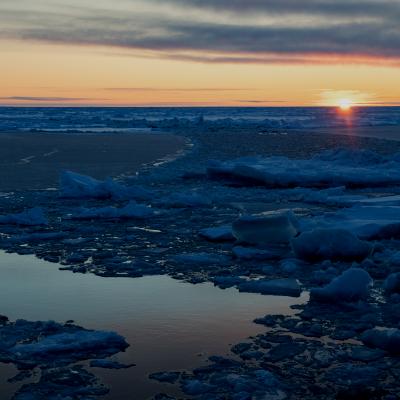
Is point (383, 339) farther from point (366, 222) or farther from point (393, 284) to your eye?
point (366, 222)

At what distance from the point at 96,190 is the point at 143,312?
22.1 ft

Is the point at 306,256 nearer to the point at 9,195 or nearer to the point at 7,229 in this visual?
the point at 7,229

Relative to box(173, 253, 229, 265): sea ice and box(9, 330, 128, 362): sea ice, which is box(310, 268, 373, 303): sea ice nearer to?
box(173, 253, 229, 265): sea ice

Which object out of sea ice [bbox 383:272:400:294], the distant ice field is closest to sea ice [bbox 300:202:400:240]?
sea ice [bbox 383:272:400:294]

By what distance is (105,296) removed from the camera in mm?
5668

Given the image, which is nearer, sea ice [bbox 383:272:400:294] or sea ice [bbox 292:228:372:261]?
sea ice [bbox 383:272:400:294]

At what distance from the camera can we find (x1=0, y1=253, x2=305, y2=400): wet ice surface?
4.24 meters

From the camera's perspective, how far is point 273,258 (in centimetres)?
707

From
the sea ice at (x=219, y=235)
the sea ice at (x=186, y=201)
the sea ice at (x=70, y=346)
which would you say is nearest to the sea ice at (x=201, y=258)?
the sea ice at (x=219, y=235)

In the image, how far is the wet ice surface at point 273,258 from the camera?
4086mm

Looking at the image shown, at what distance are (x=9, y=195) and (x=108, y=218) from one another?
10.3 ft

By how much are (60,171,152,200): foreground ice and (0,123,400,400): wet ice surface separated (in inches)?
3.6

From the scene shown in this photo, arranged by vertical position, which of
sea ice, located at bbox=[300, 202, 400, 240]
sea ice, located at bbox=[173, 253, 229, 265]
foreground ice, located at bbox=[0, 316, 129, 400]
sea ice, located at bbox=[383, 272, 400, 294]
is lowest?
foreground ice, located at bbox=[0, 316, 129, 400]

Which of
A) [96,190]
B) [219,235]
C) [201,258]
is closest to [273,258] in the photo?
[201,258]
